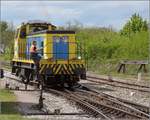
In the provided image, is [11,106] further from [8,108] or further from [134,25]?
[134,25]

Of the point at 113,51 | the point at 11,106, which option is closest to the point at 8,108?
the point at 11,106

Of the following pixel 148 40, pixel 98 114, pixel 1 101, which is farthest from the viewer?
pixel 148 40

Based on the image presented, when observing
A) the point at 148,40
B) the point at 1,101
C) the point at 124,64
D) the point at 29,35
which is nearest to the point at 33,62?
the point at 29,35

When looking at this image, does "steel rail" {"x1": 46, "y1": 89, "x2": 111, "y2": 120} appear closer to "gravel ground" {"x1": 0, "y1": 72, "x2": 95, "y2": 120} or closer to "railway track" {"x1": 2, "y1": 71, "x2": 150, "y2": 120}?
"railway track" {"x1": 2, "y1": 71, "x2": 150, "y2": 120}

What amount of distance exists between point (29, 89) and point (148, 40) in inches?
726

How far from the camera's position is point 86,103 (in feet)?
55.8

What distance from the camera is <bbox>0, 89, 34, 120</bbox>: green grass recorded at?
43.2 feet

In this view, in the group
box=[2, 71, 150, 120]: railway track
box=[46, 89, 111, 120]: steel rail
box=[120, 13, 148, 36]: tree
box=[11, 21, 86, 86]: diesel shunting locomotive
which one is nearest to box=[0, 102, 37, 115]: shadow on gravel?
box=[46, 89, 111, 120]: steel rail

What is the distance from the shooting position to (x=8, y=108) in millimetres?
15289

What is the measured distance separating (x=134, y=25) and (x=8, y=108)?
41.6 metres

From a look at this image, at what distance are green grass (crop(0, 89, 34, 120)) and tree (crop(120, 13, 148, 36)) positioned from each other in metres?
35.7

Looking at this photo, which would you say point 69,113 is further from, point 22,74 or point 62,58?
point 22,74

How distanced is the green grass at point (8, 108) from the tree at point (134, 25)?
117 feet

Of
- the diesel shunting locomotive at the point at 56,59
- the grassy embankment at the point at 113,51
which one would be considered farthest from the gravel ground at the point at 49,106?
the grassy embankment at the point at 113,51
